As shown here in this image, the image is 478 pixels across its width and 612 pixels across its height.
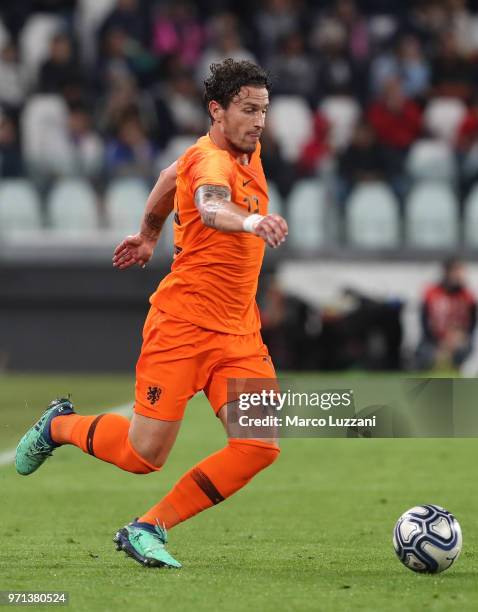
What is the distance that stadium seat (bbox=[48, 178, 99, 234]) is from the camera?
58.3 feet

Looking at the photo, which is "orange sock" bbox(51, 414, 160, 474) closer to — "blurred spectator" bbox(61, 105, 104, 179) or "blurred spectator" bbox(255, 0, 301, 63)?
"blurred spectator" bbox(61, 105, 104, 179)

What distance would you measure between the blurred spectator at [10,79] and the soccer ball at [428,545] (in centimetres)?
1357

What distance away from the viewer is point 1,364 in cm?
1861

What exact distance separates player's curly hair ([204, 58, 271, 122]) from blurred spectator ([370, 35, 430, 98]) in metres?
12.9

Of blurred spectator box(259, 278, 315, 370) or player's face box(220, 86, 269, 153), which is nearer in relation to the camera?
player's face box(220, 86, 269, 153)

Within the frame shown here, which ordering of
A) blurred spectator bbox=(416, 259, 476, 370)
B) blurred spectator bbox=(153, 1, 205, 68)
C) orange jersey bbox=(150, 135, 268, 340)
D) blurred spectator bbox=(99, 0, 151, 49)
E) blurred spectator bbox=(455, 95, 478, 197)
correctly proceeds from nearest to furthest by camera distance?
orange jersey bbox=(150, 135, 268, 340) → blurred spectator bbox=(416, 259, 476, 370) → blurred spectator bbox=(455, 95, 478, 197) → blurred spectator bbox=(99, 0, 151, 49) → blurred spectator bbox=(153, 1, 205, 68)

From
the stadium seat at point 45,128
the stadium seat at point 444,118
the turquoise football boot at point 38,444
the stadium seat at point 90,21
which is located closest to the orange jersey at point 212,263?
the turquoise football boot at point 38,444

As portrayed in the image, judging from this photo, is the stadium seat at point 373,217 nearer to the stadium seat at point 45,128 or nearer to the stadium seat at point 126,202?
the stadium seat at point 126,202

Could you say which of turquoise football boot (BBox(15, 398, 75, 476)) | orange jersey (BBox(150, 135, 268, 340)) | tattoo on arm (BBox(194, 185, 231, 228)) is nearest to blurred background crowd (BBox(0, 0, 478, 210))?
turquoise football boot (BBox(15, 398, 75, 476))

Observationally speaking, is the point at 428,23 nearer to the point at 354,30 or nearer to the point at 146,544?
the point at 354,30

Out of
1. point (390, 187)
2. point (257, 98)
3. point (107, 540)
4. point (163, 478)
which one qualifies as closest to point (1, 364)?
point (390, 187)

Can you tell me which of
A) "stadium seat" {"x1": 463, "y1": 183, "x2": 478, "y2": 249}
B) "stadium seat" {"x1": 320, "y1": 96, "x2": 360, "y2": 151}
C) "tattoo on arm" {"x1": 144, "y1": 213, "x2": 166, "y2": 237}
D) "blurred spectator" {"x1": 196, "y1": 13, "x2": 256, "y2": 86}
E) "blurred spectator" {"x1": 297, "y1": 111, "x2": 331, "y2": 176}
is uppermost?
"blurred spectator" {"x1": 196, "y1": 13, "x2": 256, "y2": 86}

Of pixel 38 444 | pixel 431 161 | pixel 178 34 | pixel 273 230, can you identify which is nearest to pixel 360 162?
pixel 431 161

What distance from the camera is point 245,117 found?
6.41 metres
